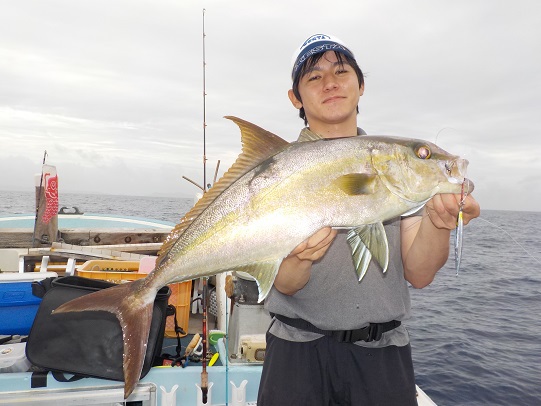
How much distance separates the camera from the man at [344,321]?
9.50ft

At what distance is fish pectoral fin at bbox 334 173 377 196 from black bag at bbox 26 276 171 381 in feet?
8.98

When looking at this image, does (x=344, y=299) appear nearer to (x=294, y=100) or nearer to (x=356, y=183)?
(x=356, y=183)

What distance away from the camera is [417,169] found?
2613mm

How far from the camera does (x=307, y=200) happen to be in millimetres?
2605

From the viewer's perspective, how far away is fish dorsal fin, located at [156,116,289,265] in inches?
110

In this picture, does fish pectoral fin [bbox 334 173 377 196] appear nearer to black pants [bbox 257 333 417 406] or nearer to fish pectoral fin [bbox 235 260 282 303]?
fish pectoral fin [bbox 235 260 282 303]

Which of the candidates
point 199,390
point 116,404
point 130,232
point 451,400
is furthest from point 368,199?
point 130,232

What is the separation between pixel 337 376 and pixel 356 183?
4.71 ft

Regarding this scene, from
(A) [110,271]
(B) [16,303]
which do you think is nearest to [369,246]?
(B) [16,303]

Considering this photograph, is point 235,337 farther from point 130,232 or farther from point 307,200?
point 130,232

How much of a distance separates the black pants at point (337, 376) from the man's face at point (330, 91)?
176 cm

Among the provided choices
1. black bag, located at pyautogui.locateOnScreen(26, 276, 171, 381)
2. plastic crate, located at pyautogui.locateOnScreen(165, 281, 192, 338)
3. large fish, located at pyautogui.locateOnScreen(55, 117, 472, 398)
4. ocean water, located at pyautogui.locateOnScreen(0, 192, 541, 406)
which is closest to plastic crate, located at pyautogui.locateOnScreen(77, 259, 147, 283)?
plastic crate, located at pyautogui.locateOnScreen(165, 281, 192, 338)

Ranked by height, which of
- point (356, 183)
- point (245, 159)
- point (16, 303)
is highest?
point (245, 159)

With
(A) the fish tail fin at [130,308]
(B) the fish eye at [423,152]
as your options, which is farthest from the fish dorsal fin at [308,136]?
(A) the fish tail fin at [130,308]
